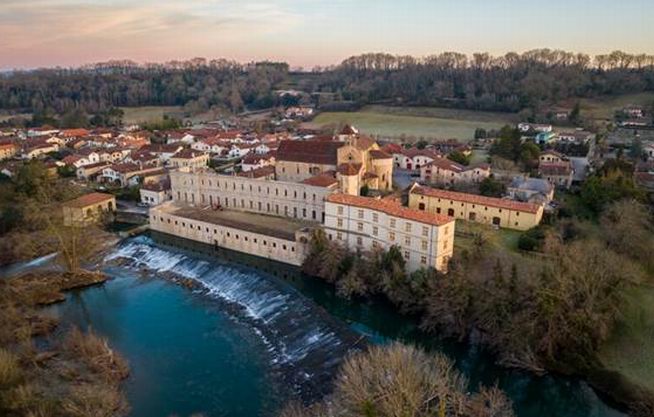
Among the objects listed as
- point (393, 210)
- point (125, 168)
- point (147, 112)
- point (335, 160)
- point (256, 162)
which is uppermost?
point (335, 160)

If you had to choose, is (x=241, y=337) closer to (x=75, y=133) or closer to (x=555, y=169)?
(x=555, y=169)

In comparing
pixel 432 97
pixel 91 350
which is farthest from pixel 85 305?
pixel 432 97

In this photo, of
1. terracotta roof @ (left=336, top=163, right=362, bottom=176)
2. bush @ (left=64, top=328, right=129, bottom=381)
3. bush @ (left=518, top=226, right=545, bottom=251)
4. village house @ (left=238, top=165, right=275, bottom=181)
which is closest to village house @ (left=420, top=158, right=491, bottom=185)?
terracotta roof @ (left=336, top=163, right=362, bottom=176)

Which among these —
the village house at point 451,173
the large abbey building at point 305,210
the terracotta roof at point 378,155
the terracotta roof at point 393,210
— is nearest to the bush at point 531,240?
the large abbey building at point 305,210

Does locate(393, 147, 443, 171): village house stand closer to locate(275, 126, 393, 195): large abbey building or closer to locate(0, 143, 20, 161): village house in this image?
locate(275, 126, 393, 195): large abbey building

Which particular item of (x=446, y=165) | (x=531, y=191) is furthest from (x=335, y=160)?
(x=531, y=191)

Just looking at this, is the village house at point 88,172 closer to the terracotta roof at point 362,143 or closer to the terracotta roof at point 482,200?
the terracotta roof at point 362,143
